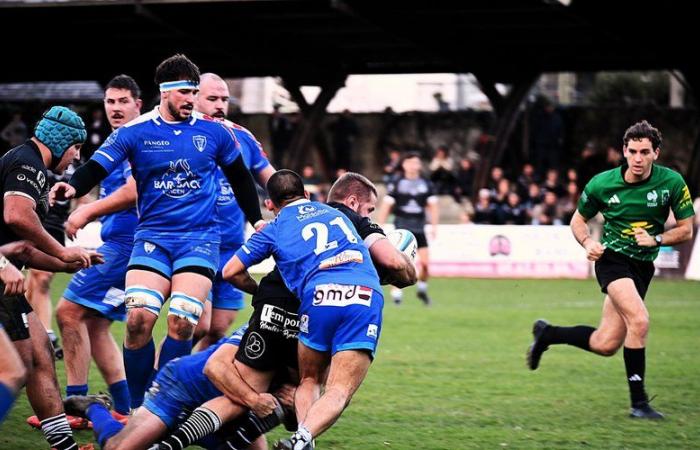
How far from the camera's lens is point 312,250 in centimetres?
670

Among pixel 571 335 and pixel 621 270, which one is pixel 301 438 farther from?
pixel 571 335

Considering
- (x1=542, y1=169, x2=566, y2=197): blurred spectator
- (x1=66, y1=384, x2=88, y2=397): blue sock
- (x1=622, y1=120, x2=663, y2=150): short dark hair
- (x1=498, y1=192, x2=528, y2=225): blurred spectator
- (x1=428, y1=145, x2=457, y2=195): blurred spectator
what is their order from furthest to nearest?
(x1=428, y1=145, x2=457, y2=195): blurred spectator
(x1=542, y1=169, x2=566, y2=197): blurred spectator
(x1=498, y1=192, x2=528, y2=225): blurred spectator
(x1=622, y1=120, x2=663, y2=150): short dark hair
(x1=66, y1=384, x2=88, y2=397): blue sock

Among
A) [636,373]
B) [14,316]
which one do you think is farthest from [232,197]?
[636,373]

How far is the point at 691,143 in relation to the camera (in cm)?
3059

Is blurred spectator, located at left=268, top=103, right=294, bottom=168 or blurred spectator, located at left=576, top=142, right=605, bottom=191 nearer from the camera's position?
blurred spectator, located at left=576, top=142, right=605, bottom=191

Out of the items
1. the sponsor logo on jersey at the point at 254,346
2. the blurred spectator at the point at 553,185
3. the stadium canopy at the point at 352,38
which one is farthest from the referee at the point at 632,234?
the blurred spectator at the point at 553,185

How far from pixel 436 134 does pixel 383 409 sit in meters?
24.1

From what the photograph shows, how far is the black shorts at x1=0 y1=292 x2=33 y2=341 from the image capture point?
21.5ft

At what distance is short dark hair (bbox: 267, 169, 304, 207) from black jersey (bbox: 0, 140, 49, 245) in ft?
4.09

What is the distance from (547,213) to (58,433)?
18.4 meters

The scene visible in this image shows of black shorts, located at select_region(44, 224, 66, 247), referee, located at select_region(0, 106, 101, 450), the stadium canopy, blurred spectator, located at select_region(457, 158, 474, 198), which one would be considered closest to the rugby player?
referee, located at select_region(0, 106, 101, 450)

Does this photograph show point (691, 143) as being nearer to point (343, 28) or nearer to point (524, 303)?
point (343, 28)

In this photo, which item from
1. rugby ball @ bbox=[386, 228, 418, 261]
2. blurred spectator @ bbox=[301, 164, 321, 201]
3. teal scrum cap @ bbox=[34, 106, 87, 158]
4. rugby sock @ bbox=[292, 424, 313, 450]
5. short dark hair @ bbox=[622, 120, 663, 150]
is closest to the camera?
rugby sock @ bbox=[292, 424, 313, 450]

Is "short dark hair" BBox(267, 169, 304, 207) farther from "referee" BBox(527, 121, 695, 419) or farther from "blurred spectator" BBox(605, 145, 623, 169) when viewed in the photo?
"blurred spectator" BBox(605, 145, 623, 169)
